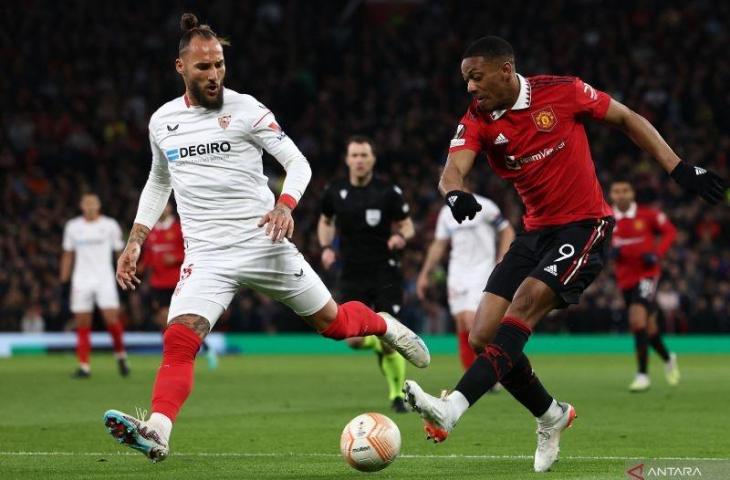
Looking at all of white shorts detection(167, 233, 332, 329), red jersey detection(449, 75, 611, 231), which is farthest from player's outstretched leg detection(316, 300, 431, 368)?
red jersey detection(449, 75, 611, 231)

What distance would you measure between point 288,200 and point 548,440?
2020mm

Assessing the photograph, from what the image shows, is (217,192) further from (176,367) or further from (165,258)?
(165,258)

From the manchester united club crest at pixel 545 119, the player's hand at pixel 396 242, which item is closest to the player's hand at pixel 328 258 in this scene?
the player's hand at pixel 396 242

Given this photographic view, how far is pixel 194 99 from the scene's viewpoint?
7.82m

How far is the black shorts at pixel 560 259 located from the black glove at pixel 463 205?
0.67 m

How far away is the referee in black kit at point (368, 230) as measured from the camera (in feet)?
42.4

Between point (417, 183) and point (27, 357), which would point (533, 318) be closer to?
point (27, 357)

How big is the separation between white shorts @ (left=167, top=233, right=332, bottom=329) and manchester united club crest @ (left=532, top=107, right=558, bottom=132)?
1617 mm

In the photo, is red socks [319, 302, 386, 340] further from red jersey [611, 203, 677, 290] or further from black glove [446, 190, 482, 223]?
red jersey [611, 203, 677, 290]

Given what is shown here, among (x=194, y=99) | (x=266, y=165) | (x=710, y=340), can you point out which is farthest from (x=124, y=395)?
(x=266, y=165)

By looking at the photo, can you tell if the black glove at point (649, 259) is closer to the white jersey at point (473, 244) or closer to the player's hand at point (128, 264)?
the white jersey at point (473, 244)

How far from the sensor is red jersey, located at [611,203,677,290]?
15359 millimetres

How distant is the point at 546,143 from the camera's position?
7.58m

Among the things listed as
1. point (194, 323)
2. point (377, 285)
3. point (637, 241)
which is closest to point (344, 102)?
point (637, 241)
